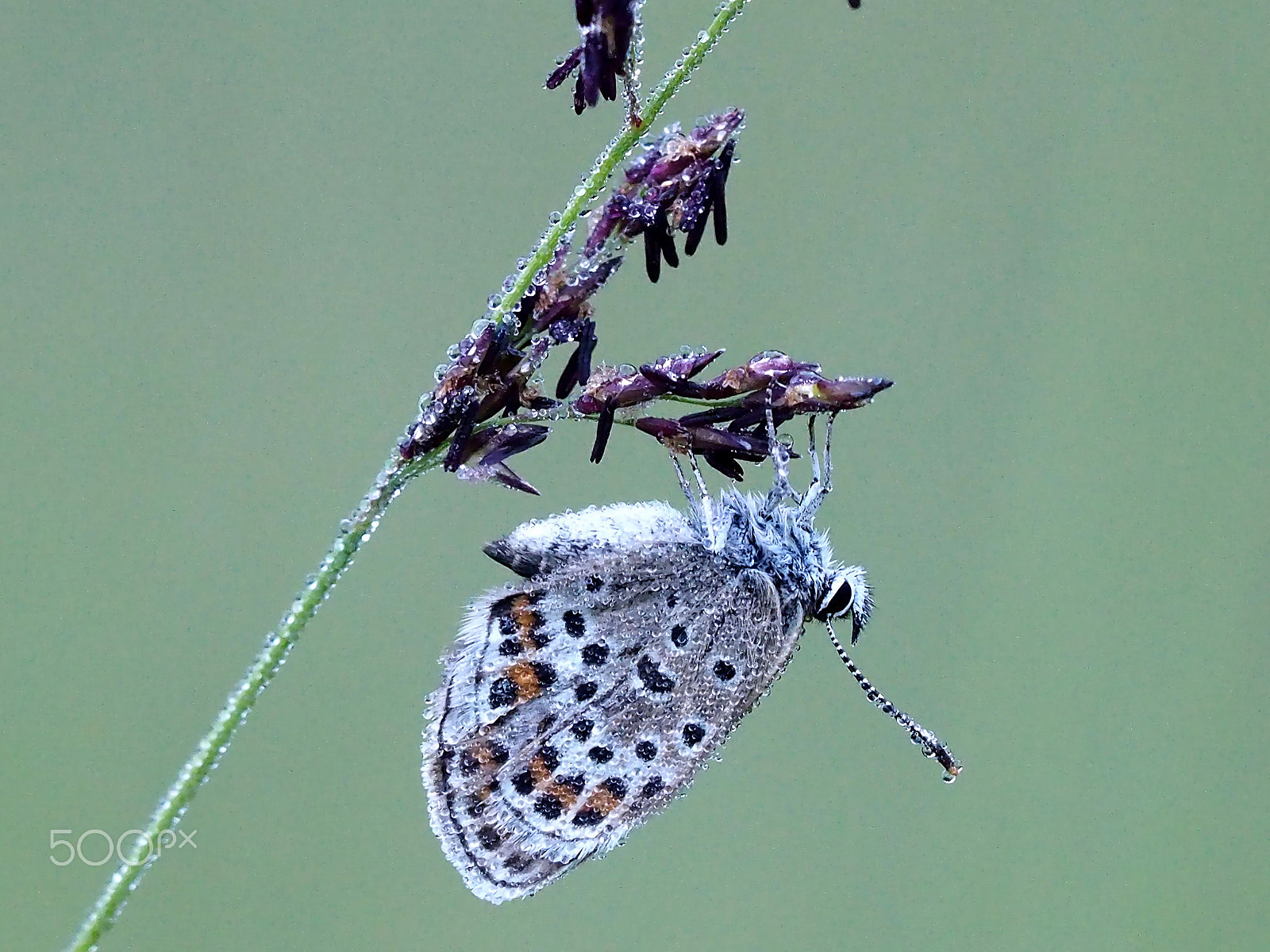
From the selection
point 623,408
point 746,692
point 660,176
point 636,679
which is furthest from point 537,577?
point 660,176

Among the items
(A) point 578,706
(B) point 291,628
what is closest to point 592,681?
(A) point 578,706

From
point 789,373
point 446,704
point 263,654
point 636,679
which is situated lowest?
point 263,654

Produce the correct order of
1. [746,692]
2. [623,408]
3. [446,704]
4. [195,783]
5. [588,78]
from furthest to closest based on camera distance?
[746,692]
[446,704]
[623,408]
[588,78]
[195,783]

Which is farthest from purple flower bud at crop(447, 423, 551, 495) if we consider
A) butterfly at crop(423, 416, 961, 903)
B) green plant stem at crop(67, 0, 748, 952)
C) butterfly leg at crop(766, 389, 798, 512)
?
butterfly at crop(423, 416, 961, 903)

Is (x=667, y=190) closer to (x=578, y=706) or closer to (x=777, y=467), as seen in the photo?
(x=777, y=467)

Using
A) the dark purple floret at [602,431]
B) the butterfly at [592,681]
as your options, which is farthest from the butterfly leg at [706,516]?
the dark purple floret at [602,431]

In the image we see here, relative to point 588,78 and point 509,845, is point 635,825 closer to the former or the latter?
point 509,845

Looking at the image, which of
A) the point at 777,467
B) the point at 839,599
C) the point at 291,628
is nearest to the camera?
the point at 291,628
